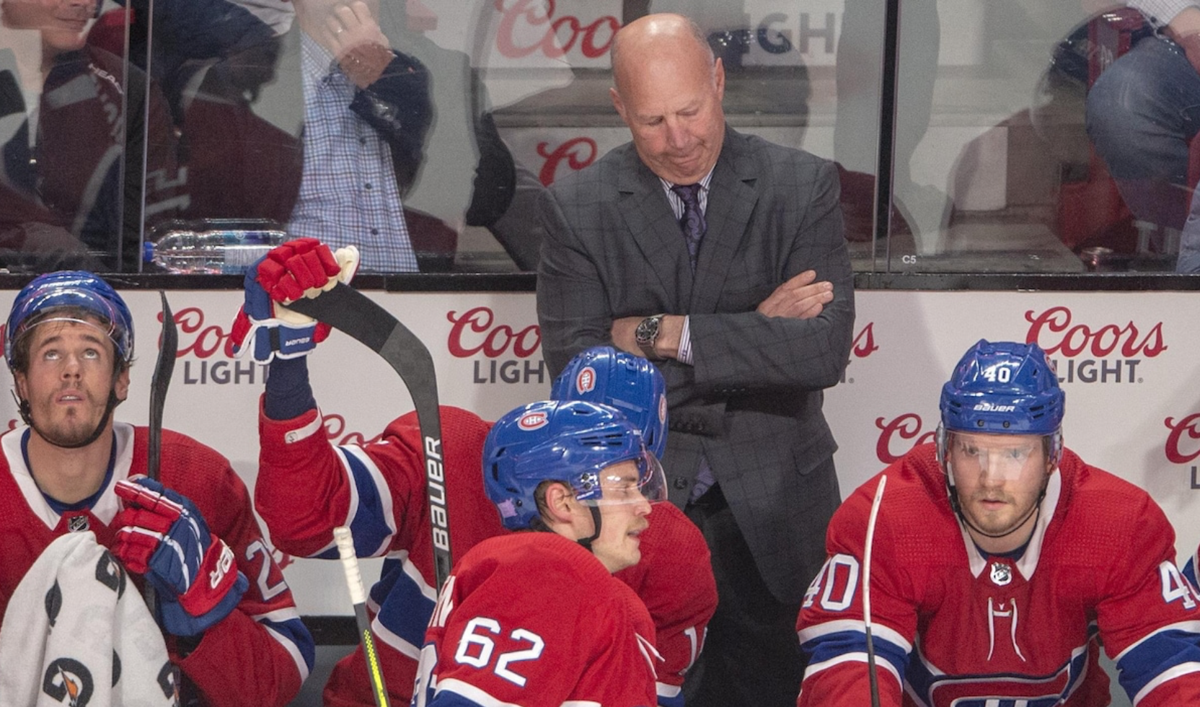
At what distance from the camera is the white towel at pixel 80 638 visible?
2.76 metres

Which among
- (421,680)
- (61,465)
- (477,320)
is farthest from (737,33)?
(421,680)

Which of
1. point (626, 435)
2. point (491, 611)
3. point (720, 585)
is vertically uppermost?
point (626, 435)

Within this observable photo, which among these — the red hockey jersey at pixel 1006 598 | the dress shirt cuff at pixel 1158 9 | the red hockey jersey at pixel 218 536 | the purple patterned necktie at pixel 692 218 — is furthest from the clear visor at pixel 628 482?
the dress shirt cuff at pixel 1158 9

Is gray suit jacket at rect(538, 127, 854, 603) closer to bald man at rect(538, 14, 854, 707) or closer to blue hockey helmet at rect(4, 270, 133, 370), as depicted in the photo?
bald man at rect(538, 14, 854, 707)

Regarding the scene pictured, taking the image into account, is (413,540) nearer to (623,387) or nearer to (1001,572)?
(623,387)

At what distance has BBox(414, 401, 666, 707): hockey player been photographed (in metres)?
2.16

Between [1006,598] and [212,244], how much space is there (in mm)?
2222

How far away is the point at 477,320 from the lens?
4.17 metres

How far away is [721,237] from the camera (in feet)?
11.5

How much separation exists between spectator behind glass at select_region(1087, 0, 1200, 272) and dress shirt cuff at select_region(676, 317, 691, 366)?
1492mm

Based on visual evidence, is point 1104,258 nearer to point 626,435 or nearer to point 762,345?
point 762,345

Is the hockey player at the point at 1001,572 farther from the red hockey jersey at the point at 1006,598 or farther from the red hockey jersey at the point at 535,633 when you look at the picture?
the red hockey jersey at the point at 535,633

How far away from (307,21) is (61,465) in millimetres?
1560

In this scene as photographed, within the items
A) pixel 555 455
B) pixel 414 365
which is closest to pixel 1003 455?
pixel 555 455
